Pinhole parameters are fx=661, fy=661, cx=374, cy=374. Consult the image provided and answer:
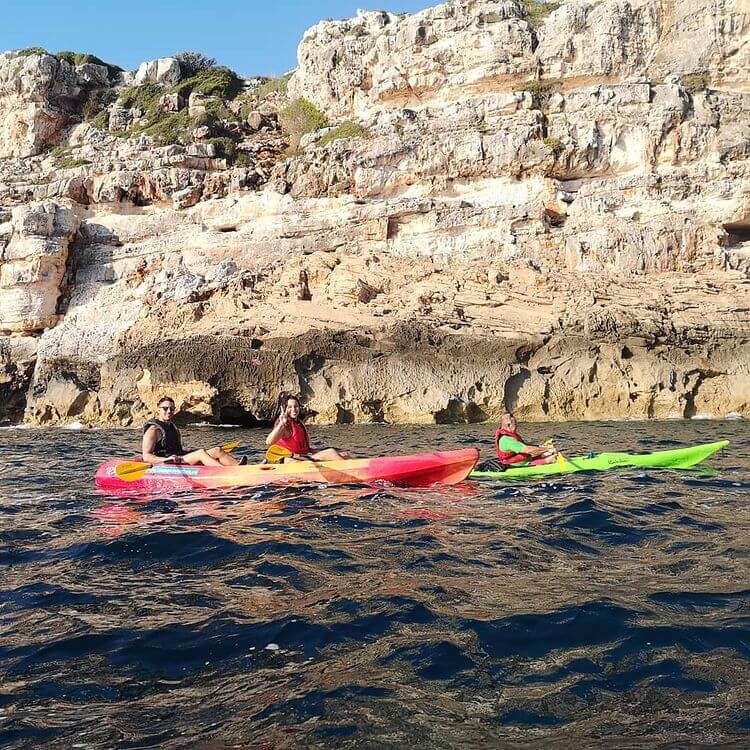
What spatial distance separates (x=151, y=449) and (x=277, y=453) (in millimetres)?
1651

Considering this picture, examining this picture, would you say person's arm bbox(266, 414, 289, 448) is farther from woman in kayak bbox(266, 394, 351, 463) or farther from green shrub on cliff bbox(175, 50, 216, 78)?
green shrub on cliff bbox(175, 50, 216, 78)

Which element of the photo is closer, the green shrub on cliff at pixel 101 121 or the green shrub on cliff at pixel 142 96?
the green shrub on cliff at pixel 101 121

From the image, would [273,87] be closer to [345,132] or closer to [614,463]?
[345,132]

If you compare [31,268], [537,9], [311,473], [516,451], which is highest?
[537,9]

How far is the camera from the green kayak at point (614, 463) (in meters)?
8.40

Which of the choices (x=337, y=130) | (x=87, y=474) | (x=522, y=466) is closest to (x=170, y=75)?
(x=337, y=130)

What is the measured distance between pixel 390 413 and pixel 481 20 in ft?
50.2

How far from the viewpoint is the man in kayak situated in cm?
827

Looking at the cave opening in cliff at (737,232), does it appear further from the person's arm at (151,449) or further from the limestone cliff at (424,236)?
the person's arm at (151,449)

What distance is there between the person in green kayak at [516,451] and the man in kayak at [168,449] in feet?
11.3

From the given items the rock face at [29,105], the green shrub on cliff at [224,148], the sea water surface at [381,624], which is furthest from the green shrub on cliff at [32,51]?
the sea water surface at [381,624]

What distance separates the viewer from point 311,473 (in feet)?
25.8

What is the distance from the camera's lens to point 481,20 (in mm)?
23484

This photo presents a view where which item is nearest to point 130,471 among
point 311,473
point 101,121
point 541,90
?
point 311,473
